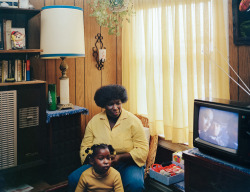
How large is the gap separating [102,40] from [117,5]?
0.62 m

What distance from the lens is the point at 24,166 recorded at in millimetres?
2227

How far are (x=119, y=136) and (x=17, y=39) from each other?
1.20m

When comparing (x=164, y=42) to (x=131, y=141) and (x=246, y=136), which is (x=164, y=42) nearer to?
(x=131, y=141)

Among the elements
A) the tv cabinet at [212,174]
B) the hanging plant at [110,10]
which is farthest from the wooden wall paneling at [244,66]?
the hanging plant at [110,10]

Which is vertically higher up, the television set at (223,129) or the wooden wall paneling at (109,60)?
the wooden wall paneling at (109,60)

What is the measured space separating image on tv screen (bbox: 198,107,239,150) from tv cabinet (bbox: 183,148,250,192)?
127mm

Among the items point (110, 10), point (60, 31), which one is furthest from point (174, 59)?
point (60, 31)

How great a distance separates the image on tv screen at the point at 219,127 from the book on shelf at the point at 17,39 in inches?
62.6

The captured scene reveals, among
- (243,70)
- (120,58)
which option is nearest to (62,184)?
(120,58)

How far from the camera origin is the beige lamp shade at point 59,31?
2.29 meters

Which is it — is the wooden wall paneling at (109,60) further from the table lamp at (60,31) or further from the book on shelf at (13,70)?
the book on shelf at (13,70)

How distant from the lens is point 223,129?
5.73 ft

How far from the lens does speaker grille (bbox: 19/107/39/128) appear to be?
2.20 meters

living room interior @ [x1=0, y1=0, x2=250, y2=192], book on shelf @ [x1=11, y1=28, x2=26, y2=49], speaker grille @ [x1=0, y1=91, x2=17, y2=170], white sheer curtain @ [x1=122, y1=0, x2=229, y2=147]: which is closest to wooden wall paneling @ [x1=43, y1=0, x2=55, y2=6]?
living room interior @ [x1=0, y1=0, x2=250, y2=192]
